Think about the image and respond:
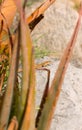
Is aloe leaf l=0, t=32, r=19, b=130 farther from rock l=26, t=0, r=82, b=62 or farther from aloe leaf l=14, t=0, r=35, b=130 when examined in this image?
rock l=26, t=0, r=82, b=62

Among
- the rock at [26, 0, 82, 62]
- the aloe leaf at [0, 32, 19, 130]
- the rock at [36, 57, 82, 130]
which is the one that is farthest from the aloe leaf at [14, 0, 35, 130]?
the rock at [26, 0, 82, 62]

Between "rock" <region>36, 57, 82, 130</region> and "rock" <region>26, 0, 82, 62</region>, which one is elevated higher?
"rock" <region>26, 0, 82, 62</region>

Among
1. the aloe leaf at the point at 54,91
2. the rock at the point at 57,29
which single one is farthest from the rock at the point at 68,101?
the aloe leaf at the point at 54,91

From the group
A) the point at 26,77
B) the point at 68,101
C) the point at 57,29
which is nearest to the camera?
the point at 26,77

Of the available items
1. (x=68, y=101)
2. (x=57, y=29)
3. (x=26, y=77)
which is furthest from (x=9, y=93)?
(x=57, y=29)

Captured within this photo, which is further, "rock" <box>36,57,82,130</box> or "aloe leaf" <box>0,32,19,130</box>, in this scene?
"rock" <box>36,57,82,130</box>

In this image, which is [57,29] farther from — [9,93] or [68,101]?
[9,93]

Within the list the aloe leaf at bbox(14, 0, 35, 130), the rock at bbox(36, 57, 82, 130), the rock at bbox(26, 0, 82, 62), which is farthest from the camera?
the rock at bbox(26, 0, 82, 62)

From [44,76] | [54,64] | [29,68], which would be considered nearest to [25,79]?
[29,68]
